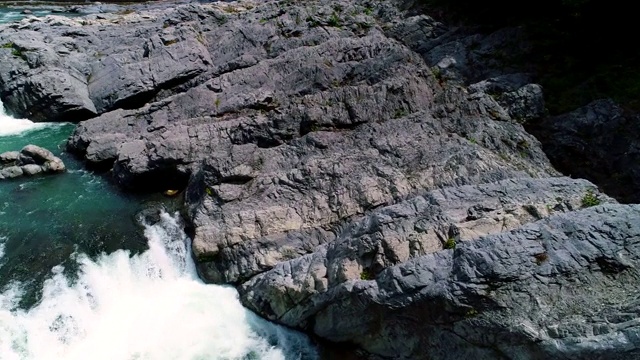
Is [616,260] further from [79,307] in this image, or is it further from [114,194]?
[114,194]

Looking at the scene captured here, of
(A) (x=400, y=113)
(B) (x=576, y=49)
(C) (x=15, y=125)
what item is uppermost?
(B) (x=576, y=49)

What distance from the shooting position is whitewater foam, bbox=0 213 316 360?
15.6 meters

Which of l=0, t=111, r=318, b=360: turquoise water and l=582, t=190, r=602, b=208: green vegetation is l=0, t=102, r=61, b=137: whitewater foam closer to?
l=0, t=111, r=318, b=360: turquoise water

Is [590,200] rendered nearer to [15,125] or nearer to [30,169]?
[30,169]

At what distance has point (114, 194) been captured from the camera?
2283cm

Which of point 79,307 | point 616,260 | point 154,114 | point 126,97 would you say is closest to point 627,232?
point 616,260

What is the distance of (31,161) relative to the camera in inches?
963

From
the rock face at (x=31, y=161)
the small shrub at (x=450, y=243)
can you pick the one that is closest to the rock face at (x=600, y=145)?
the small shrub at (x=450, y=243)

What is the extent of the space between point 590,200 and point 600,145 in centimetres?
646

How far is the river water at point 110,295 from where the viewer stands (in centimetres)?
1578

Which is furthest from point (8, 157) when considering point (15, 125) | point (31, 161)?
point (15, 125)

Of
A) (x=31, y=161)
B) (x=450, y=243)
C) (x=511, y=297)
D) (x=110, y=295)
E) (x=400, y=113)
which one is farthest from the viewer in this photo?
(x=31, y=161)

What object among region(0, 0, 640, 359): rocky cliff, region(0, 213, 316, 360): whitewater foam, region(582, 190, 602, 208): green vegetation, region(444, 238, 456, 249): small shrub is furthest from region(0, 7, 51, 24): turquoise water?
region(582, 190, 602, 208): green vegetation

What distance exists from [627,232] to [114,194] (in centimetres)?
2083
